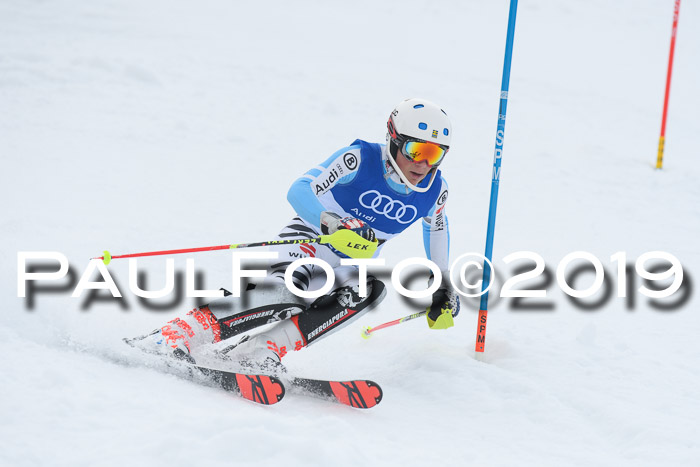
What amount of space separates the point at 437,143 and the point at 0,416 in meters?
2.50

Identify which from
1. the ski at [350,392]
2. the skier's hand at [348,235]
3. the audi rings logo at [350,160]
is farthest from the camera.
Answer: the audi rings logo at [350,160]

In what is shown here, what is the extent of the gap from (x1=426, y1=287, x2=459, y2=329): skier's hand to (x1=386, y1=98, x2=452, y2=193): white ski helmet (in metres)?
0.82

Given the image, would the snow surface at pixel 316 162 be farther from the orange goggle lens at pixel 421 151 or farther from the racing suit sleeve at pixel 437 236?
the orange goggle lens at pixel 421 151

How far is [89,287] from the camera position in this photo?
4242mm

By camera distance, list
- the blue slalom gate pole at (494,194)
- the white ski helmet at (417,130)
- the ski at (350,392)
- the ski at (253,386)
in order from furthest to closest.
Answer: the blue slalom gate pole at (494,194)
the white ski helmet at (417,130)
the ski at (350,392)
the ski at (253,386)

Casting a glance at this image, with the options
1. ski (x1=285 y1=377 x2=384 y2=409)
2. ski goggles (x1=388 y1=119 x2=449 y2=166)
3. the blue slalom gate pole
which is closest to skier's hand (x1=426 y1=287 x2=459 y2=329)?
the blue slalom gate pole

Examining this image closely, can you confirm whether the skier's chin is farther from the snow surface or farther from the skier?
the snow surface

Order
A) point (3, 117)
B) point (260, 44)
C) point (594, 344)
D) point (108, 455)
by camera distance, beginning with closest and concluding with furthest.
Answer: point (108, 455) → point (594, 344) → point (3, 117) → point (260, 44)

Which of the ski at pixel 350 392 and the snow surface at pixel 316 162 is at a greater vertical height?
the snow surface at pixel 316 162

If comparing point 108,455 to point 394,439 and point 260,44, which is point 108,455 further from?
point 260,44

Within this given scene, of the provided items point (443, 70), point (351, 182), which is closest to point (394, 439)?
point (351, 182)

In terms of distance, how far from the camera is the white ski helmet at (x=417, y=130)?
3.82 m

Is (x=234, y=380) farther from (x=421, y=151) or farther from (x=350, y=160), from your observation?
(x=421, y=151)

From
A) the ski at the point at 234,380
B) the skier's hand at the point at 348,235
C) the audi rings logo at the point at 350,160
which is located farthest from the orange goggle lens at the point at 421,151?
the ski at the point at 234,380
